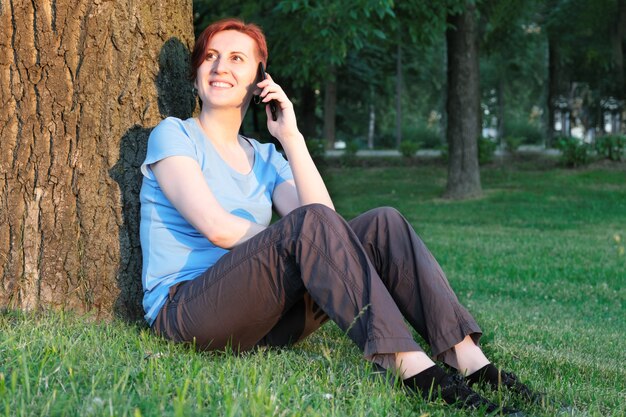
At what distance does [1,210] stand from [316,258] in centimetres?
165

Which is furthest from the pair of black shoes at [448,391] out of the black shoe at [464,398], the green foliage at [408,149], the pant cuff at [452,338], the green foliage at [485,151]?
the green foliage at [408,149]

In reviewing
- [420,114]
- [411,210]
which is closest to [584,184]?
[411,210]

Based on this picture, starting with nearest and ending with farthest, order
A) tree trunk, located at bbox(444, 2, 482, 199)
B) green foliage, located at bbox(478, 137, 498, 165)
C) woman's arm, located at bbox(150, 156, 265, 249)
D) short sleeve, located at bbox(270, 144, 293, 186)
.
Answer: woman's arm, located at bbox(150, 156, 265, 249) → short sleeve, located at bbox(270, 144, 293, 186) → tree trunk, located at bbox(444, 2, 482, 199) → green foliage, located at bbox(478, 137, 498, 165)

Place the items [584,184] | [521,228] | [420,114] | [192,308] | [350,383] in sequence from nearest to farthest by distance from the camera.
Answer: [350,383]
[192,308]
[521,228]
[584,184]
[420,114]

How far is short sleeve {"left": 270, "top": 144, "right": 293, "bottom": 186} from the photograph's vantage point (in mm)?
4340

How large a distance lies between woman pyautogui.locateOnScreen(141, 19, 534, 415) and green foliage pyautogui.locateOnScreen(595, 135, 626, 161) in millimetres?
19104

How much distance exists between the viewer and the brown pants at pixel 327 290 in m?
3.35

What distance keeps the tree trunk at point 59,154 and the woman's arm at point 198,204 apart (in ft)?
1.74

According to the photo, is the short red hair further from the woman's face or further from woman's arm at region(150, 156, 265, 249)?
woman's arm at region(150, 156, 265, 249)

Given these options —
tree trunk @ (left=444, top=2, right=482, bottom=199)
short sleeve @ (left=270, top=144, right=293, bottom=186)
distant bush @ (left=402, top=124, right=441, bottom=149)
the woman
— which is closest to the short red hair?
the woman

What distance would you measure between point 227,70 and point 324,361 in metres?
1.40

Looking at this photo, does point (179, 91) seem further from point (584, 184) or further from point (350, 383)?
point (584, 184)

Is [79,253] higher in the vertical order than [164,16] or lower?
lower

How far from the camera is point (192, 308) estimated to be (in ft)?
11.9
